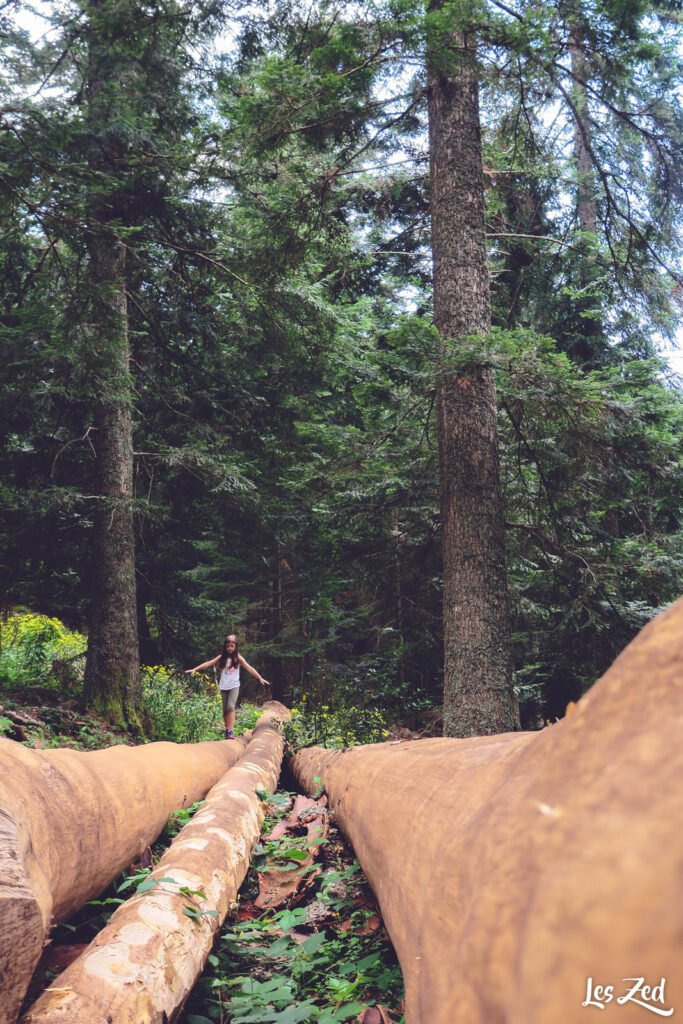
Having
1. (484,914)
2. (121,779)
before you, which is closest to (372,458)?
(121,779)

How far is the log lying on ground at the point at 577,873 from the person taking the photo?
2.79ft

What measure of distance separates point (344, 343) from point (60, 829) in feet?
34.0

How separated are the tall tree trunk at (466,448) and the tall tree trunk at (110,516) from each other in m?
4.88

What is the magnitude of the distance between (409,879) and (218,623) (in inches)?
445

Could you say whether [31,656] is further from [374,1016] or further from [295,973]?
[374,1016]

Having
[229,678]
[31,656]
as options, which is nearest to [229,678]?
[229,678]

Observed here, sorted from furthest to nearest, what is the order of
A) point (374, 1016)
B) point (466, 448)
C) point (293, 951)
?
point (466, 448)
point (293, 951)
point (374, 1016)

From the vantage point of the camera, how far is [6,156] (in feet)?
22.4

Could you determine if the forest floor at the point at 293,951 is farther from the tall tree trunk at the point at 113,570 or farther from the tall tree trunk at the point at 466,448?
the tall tree trunk at the point at 113,570

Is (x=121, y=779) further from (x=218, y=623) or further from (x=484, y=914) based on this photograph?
(x=218, y=623)

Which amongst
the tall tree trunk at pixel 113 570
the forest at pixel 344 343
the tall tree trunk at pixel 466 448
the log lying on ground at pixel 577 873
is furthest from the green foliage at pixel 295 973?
the tall tree trunk at pixel 113 570

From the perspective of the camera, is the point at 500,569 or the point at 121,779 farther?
the point at 500,569

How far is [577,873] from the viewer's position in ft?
3.07

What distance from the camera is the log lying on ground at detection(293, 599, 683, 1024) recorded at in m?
0.85
